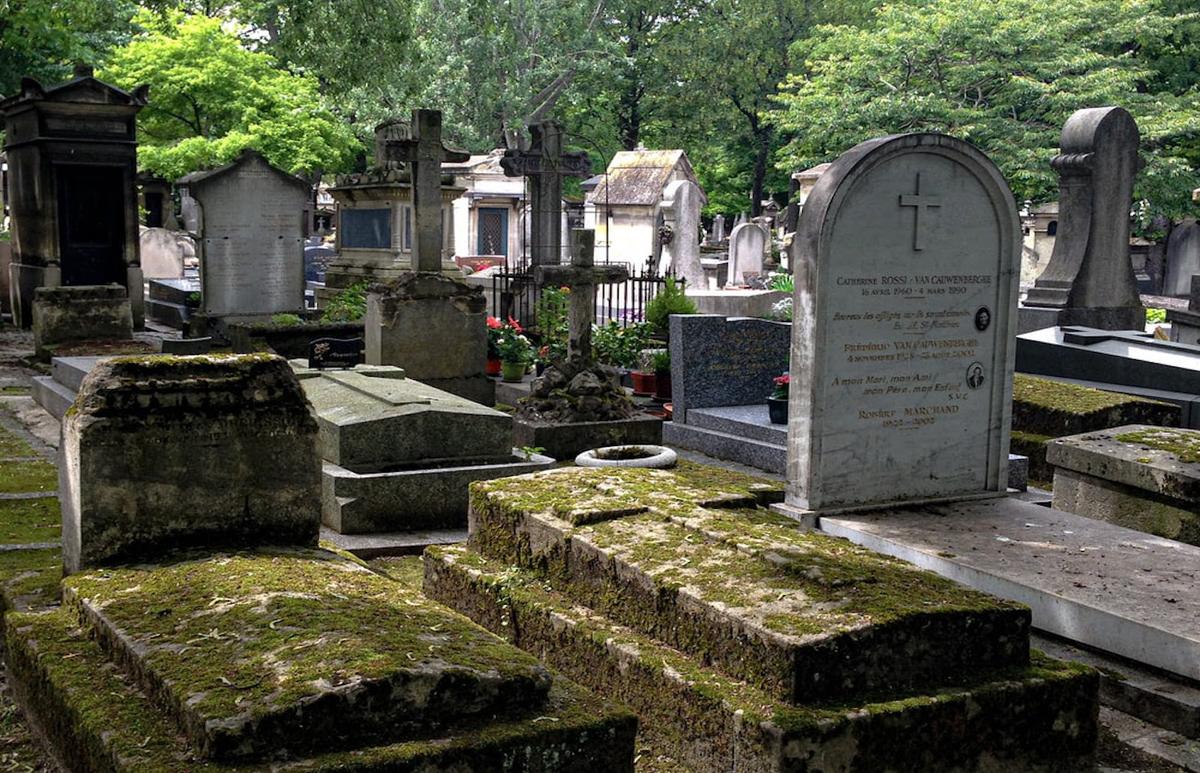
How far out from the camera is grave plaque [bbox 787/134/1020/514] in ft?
20.0

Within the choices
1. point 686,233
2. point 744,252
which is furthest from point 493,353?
point 744,252

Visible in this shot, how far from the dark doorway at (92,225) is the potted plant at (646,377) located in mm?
9212

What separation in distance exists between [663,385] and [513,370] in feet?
5.64

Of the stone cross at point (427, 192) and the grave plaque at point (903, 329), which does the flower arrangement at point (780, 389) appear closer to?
Answer: the grave plaque at point (903, 329)

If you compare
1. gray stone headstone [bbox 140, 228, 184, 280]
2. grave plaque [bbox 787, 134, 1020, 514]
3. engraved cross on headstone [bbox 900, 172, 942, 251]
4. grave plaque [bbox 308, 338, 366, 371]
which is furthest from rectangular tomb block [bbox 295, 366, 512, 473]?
gray stone headstone [bbox 140, 228, 184, 280]

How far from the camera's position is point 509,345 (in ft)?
39.9

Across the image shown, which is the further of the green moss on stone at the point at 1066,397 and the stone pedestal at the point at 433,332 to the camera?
the stone pedestal at the point at 433,332

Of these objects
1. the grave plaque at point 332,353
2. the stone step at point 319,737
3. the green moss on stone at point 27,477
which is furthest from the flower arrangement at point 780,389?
the stone step at point 319,737

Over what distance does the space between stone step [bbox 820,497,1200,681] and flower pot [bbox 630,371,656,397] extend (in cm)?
515

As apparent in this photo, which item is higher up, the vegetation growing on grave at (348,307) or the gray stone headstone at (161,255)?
the gray stone headstone at (161,255)

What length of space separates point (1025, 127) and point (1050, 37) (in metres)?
2.28

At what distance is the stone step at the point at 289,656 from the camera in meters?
2.88

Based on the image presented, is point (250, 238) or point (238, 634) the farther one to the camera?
point (250, 238)

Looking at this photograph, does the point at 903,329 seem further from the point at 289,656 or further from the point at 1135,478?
the point at 289,656
